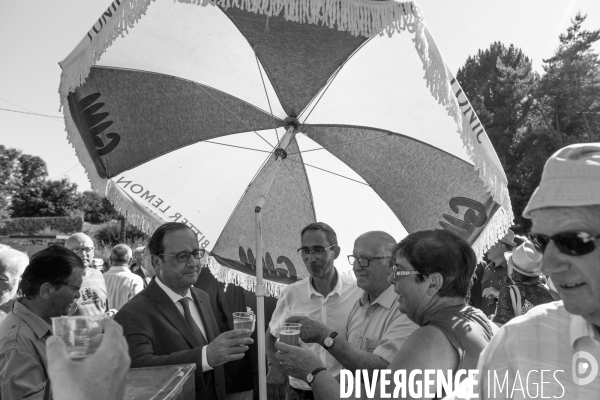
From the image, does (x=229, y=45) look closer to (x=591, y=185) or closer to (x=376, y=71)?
(x=376, y=71)

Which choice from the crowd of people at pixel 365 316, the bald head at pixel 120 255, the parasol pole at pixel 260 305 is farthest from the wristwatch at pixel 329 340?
the bald head at pixel 120 255

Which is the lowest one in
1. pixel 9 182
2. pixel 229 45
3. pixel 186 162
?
pixel 186 162

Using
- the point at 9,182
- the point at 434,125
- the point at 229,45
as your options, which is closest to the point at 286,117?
the point at 229,45

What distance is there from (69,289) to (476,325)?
1994 mm

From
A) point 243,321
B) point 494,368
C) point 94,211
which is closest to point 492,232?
point 243,321

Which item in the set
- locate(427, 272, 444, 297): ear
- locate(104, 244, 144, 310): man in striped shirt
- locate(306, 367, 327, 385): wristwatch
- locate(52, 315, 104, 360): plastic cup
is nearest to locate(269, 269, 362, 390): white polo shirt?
locate(306, 367, 327, 385): wristwatch

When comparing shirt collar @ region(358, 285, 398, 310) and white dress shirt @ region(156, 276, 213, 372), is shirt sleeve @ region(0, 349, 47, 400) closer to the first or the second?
white dress shirt @ region(156, 276, 213, 372)

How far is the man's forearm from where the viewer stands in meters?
2.36

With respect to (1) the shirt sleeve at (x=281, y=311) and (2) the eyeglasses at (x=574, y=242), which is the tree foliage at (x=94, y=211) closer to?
(1) the shirt sleeve at (x=281, y=311)

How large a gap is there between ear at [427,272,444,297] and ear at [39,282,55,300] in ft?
6.07

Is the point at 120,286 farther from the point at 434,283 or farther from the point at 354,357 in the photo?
the point at 434,283

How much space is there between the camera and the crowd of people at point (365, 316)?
1276mm

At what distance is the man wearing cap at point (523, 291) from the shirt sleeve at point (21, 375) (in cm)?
334

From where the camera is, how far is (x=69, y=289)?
8.43ft
